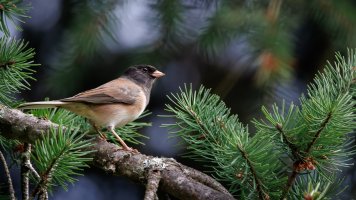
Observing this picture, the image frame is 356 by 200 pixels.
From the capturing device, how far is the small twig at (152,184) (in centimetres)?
189

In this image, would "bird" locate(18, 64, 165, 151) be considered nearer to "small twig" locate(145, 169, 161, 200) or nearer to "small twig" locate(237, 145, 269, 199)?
"small twig" locate(145, 169, 161, 200)

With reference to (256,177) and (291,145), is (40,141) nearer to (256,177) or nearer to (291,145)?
(256,177)

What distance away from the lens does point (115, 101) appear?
3.47 m

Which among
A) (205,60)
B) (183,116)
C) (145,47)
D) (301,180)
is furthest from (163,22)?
(301,180)

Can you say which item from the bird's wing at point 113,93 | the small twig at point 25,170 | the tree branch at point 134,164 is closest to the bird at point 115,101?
the bird's wing at point 113,93

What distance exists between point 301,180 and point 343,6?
1759 millimetres

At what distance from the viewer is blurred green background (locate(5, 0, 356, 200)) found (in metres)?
3.27

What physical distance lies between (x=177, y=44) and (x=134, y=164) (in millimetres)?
1493

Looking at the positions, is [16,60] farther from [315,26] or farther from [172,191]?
[315,26]

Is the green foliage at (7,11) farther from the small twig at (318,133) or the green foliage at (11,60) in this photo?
the small twig at (318,133)

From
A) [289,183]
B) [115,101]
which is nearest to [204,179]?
[289,183]

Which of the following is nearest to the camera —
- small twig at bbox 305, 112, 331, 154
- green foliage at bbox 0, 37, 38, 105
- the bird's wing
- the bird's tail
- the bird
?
small twig at bbox 305, 112, 331, 154


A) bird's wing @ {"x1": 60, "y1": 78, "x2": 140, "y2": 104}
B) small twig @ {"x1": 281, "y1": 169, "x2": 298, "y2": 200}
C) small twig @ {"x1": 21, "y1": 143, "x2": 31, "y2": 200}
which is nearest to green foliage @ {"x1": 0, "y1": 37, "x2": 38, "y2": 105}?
small twig @ {"x1": 21, "y1": 143, "x2": 31, "y2": 200}

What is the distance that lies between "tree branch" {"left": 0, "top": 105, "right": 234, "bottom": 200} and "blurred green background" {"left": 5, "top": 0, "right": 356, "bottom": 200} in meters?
0.99
